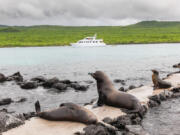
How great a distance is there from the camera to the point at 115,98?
11.4m

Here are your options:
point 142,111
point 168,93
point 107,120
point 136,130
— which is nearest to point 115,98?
point 142,111

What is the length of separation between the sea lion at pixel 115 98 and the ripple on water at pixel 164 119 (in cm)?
62

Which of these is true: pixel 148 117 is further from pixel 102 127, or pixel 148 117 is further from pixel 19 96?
pixel 19 96

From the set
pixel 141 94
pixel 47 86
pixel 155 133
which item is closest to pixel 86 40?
pixel 47 86

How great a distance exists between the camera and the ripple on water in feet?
30.4

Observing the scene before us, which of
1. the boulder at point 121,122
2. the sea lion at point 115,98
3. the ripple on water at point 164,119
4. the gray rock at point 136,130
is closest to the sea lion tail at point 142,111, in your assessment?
the sea lion at point 115,98

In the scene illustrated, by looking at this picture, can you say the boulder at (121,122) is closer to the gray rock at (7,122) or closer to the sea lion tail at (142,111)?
the sea lion tail at (142,111)

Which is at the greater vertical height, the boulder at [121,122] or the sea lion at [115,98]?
the sea lion at [115,98]

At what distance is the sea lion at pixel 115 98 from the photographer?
1098 cm

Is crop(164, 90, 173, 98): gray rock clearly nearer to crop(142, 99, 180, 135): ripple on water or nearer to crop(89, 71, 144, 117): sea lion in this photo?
crop(142, 99, 180, 135): ripple on water

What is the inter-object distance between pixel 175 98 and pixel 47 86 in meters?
10.6

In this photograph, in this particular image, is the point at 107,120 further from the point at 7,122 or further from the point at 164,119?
the point at 7,122

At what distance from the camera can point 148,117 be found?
10.8 meters

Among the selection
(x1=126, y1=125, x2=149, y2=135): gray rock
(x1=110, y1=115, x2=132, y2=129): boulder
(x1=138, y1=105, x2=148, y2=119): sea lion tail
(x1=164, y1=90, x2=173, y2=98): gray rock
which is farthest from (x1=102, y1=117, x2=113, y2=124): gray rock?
(x1=164, y1=90, x2=173, y2=98): gray rock
